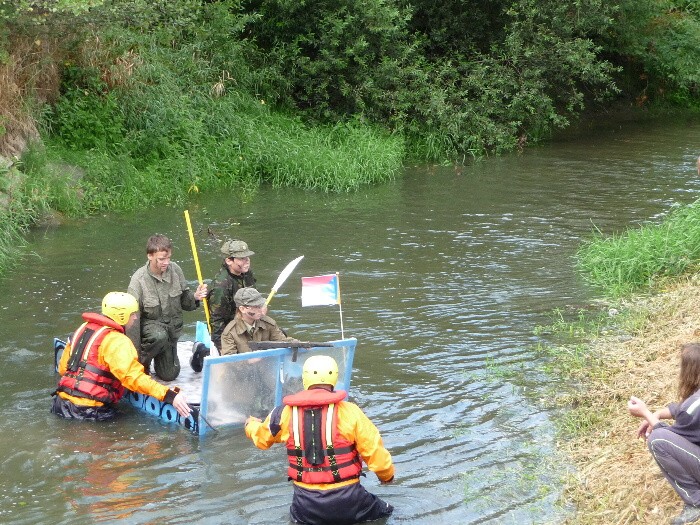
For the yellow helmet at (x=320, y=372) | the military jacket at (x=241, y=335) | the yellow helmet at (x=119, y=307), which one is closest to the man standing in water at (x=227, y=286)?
the military jacket at (x=241, y=335)

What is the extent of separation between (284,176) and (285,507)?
12723 mm

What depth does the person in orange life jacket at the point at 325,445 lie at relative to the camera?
648 cm

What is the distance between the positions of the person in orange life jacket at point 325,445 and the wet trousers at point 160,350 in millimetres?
2758

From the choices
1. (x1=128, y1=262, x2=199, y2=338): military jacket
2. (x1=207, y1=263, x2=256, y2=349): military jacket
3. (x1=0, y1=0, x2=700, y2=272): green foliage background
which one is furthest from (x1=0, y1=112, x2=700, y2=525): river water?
(x1=0, y1=0, x2=700, y2=272): green foliage background

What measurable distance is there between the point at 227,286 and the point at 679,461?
4848 mm

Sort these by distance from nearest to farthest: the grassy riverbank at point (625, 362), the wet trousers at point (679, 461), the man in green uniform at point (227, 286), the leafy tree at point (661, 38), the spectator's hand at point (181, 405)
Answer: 1. the wet trousers at point (679, 461)
2. the grassy riverbank at point (625, 362)
3. the spectator's hand at point (181, 405)
4. the man in green uniform at point (227, 286)
5. the leafy tree at point (661, 38)

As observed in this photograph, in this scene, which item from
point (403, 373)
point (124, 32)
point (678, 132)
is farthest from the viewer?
point (678, 132)

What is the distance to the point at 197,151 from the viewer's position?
64.2 ft

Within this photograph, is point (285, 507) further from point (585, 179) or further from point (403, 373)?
point (585, 179)

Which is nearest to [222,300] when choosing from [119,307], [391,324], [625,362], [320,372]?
[119,307]

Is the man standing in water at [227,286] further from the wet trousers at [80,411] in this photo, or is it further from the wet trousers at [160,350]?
the wet trousers at [80,411]

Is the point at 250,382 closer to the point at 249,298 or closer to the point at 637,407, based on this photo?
the point at 249,298

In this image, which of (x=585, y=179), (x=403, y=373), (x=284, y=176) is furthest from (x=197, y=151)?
(x=403, y=373)

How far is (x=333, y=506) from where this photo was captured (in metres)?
6.65
